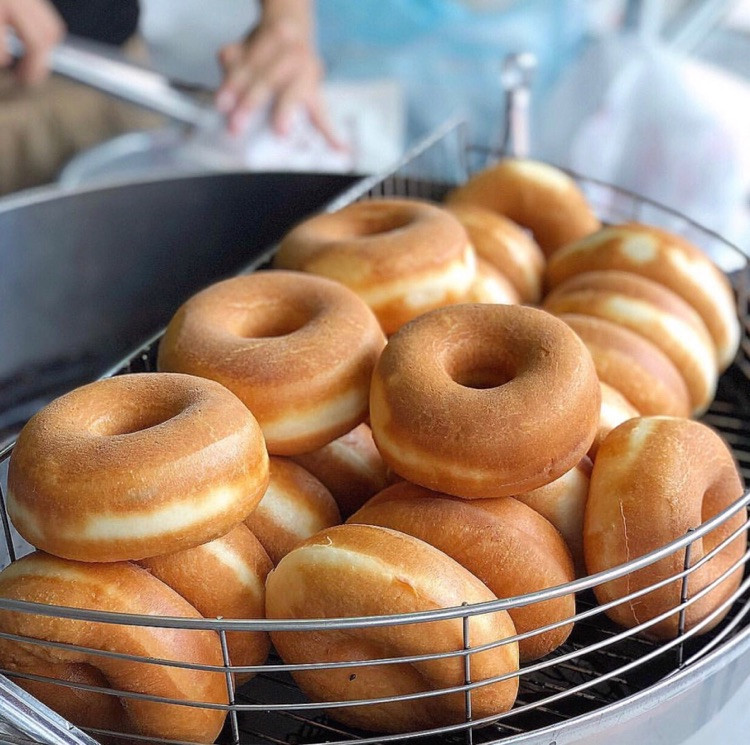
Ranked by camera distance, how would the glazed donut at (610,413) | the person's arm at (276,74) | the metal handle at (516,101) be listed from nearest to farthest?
the glazed donut at (610,413) → the metal handle at (516,101) → the person's arm at (276,74)

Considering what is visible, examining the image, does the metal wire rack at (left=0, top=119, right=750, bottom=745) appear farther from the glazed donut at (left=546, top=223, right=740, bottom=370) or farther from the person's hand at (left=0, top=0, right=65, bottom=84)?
the person's hand at (left=0, top=0, right=65, bottom=84)

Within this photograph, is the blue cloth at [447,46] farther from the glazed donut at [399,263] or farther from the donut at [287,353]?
the donut at [287,353]

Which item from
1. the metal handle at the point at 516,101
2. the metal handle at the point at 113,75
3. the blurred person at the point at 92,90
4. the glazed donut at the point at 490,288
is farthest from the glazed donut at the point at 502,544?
A: the blurred person at the point at 92,90

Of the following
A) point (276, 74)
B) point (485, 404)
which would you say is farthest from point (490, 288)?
point (276, 74)

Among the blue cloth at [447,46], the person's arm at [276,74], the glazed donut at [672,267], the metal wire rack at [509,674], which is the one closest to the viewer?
the metal wire rack at [509,674]

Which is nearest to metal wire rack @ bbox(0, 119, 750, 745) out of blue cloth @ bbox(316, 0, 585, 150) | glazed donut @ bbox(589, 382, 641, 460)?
glazed donut @ bbox(589, 382, 641, 460)

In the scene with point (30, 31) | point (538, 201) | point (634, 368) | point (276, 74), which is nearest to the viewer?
point (634, 368)

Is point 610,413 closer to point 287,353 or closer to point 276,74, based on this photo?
point 287,353
